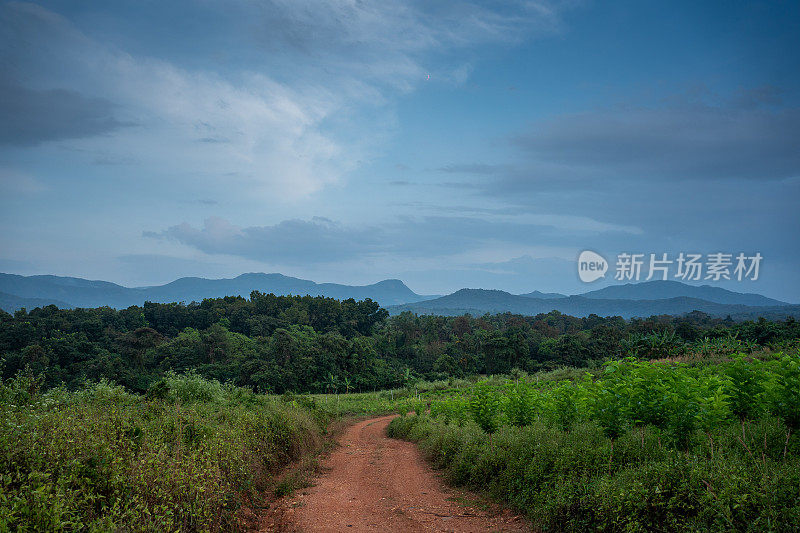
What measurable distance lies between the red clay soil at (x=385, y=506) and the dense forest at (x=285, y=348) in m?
29.2

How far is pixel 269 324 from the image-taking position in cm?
8788

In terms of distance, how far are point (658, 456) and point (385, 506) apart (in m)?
5.36

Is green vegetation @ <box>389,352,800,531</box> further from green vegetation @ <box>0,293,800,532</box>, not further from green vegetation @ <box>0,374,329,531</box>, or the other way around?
green vegetation @ <box>0,374,329,531</box>

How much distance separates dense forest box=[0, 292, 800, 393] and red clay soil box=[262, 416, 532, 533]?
29.2 metres

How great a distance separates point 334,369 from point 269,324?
3358 centimetres

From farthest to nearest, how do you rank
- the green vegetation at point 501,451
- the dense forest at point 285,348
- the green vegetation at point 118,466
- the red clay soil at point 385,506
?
1. the dense forest at point 285,348
2. the red clay soil at point 385,506
3. the green vegetation at point 501,451
4. the green vegetation at point 118,466

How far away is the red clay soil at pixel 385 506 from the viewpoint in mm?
7646

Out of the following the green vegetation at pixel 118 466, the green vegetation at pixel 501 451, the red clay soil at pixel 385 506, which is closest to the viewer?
the green vegetation at pixel 118 466

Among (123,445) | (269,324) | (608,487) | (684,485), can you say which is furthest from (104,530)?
(269,324)

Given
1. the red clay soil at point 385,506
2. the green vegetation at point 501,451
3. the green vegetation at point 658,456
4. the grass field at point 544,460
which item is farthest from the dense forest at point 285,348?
the green vegetation at point 658,456

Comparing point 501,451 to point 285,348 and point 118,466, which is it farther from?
point 285,348

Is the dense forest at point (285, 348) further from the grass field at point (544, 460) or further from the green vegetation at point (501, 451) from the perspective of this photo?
the grass field at point (544, 460)

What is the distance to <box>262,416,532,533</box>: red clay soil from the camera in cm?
765

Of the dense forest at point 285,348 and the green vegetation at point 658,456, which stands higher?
the green vegetation at point 658,456
